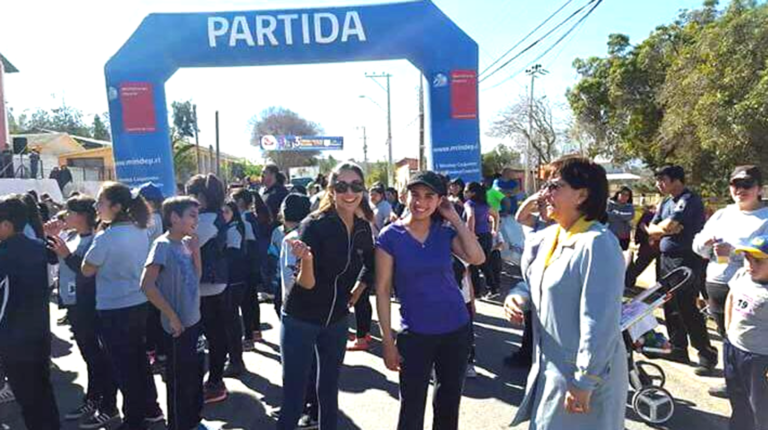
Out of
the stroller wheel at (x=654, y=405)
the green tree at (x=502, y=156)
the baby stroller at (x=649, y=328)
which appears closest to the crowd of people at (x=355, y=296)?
the baby stroller at (x=649, y=328)

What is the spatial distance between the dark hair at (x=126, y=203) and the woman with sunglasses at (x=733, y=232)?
4.17 meters

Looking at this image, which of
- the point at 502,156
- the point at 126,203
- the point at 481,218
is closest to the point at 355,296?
the point at 126,203

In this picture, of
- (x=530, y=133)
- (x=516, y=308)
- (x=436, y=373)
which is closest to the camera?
(x=516, y=308)

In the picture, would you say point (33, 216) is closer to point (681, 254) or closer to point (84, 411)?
point (84, 411)

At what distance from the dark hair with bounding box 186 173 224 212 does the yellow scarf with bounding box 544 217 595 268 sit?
3027 mm

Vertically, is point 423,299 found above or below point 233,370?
above

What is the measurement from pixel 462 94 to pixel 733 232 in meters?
5.47

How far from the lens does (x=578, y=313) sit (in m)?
2.15

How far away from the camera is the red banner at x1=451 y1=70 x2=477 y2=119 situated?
29.3 feet

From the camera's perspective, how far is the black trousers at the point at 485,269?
7231mm

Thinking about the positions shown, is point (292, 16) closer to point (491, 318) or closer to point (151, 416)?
point (491, 318)

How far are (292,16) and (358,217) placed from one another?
6901 millimetres

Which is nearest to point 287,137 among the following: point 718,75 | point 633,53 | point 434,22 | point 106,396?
point 633,53

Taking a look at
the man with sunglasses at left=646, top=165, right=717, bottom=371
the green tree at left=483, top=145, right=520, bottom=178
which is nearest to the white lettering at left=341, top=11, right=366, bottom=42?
the man with sunglasses at left=646, top=165, right=717, bottom=371
